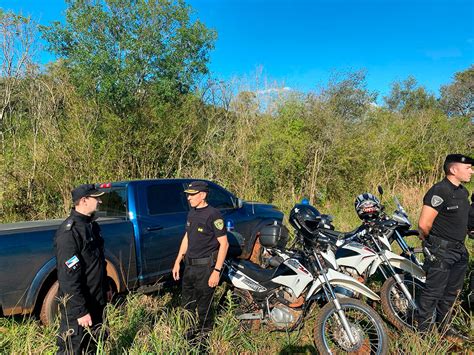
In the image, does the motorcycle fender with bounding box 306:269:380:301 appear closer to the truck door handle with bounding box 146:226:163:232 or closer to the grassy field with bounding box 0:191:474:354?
the grassy field with bounding box 0:191:474:354

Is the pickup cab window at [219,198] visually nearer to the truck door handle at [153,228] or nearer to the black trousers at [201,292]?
the truck door handle at [153,228]

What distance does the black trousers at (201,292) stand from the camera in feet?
11.9

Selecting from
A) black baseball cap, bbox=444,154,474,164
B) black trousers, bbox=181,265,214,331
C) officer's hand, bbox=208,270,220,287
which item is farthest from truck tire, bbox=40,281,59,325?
black baseball cap, bbox=444,154,474,164

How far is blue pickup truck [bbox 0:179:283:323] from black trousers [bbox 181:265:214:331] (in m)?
Answer: 1.07

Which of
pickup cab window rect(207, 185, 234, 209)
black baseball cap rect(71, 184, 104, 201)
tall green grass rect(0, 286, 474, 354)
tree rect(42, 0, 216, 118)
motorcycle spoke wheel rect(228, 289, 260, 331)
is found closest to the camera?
black baseball cap rect(71, 184, 104, 201)

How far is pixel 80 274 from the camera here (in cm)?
261

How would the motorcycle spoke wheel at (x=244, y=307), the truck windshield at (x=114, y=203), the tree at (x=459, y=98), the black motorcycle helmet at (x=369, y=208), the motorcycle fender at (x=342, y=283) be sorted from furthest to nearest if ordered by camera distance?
the tree at (x=459, y=98) < the truck windshield at (x=114, y=203) < the black motorcycle helmet at (x=369, y=208) < the motorcycle spoke wheel at (x=244, y=307) < the motorcycle fender at (x=342, y=283)

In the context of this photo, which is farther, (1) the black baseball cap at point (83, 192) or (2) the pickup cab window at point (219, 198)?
(2) the pickup cab window at point (219, 198)

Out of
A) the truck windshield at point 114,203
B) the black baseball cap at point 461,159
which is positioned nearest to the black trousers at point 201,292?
the truck windshield at point 114,203

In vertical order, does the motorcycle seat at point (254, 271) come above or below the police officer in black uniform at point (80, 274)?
below

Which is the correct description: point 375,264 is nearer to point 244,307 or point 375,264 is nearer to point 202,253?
point 244,307

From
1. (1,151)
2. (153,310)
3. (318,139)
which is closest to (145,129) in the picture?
(1,151)

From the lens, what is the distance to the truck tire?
3669 mm

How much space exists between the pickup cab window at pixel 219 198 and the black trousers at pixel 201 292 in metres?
2.21
